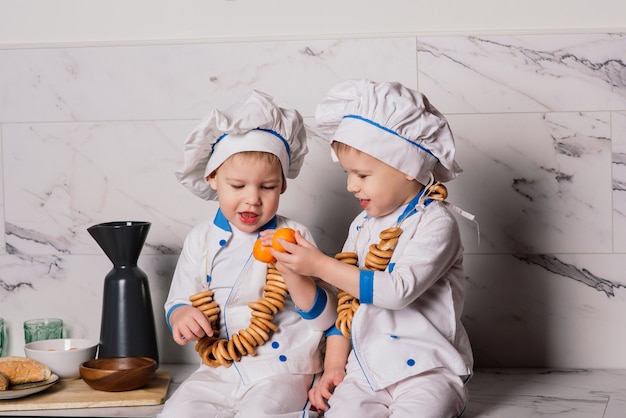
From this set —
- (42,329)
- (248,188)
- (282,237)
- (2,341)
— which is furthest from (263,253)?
(2,341)

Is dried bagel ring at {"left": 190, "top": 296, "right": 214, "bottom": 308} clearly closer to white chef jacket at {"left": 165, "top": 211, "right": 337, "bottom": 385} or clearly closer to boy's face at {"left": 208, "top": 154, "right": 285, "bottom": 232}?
white chef jacket at {"left": 165, "top": 211, "right": 337, "bottom": 385}

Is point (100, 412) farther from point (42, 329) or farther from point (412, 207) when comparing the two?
point (412, 207)

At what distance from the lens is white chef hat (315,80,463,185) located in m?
1.47

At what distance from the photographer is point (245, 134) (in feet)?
5.21

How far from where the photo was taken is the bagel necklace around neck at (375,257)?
4.93 ft

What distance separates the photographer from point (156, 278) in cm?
206

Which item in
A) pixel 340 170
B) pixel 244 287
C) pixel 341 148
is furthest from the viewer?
pixel 340 170

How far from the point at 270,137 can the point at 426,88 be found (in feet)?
1.70

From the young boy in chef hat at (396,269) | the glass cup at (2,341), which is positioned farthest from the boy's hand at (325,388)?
the glass cup at (2,341)

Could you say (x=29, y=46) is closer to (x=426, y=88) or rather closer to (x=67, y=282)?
(x=67, y=282)

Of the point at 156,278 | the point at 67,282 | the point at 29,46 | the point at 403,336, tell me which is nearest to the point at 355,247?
the point at 403,336

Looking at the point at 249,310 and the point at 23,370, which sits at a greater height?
the point at 249,310

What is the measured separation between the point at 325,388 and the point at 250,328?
0.61ft

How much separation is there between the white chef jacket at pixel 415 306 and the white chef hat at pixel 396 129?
0.10 m
